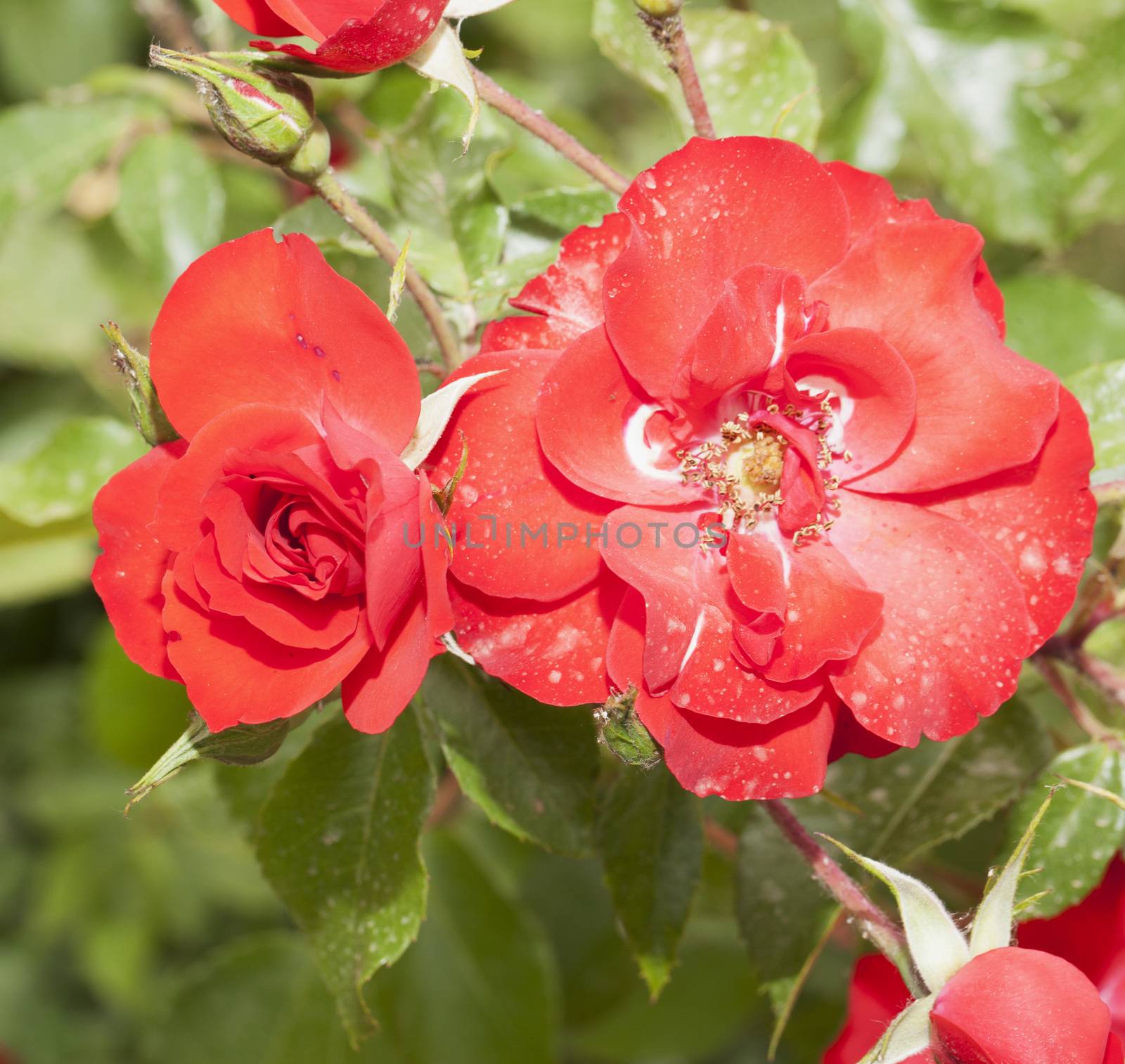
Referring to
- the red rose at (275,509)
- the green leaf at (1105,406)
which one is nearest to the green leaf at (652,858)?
the red rose at (275,509)

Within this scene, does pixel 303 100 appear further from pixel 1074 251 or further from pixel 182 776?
pixel 1074 251

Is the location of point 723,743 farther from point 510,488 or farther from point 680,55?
point 680,55

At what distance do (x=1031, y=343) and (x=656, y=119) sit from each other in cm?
161

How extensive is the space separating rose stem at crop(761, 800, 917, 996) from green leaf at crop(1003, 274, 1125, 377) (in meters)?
0.87

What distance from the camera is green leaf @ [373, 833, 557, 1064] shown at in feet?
6.15

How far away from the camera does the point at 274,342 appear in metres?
0.83

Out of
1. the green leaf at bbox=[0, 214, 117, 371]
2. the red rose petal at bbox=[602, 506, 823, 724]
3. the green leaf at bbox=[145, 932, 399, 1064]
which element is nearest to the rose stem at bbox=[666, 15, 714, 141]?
the red rose petal at bbox=[602, 506, 823, 724]

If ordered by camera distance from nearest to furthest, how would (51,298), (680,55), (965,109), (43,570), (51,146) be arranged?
(680,55) → (965,109) → (51,146) → (43,570) → (51,298)

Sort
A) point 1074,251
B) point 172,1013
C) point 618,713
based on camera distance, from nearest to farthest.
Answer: point 618,713, point 172,1013, point 1074,251

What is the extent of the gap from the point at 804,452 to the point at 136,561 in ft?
1.72

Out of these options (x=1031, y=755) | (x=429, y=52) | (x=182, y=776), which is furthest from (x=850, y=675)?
(x=182, y=776)

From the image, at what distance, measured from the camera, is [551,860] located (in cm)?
226

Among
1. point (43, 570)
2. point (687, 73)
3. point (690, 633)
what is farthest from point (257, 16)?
point (43, 570)

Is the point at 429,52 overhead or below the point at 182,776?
overhead
